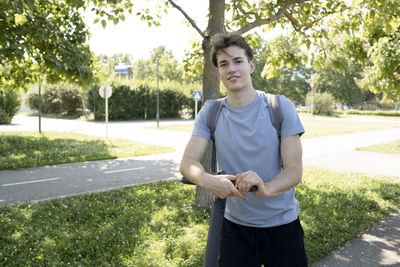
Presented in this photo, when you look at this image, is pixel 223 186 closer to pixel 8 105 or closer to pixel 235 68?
pixel 235 68

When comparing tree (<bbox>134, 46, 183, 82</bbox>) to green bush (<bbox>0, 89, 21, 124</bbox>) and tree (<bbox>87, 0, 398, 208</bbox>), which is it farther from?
tree (<bbox>87, 0, 398, 208</bbox>)

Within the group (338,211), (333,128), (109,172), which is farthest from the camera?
(333,128)

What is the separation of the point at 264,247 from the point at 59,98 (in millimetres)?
34292

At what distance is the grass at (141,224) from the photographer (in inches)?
135

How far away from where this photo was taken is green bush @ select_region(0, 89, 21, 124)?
918 inches

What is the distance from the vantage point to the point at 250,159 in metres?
1.70

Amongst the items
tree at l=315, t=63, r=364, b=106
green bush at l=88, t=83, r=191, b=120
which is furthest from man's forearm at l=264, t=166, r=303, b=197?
tree at l=315, t=63, r=364, b=106

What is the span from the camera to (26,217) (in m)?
4.59

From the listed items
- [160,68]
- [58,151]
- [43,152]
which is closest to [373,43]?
[58,151]

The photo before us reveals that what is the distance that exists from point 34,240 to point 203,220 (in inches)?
80.6

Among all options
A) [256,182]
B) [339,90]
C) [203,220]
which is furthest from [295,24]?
[339,90]

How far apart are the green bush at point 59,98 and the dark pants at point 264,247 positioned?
32709mm

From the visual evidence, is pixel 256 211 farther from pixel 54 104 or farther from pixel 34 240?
pixel 54 104

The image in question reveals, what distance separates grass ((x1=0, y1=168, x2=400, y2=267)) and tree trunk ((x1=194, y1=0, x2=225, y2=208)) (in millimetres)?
252
